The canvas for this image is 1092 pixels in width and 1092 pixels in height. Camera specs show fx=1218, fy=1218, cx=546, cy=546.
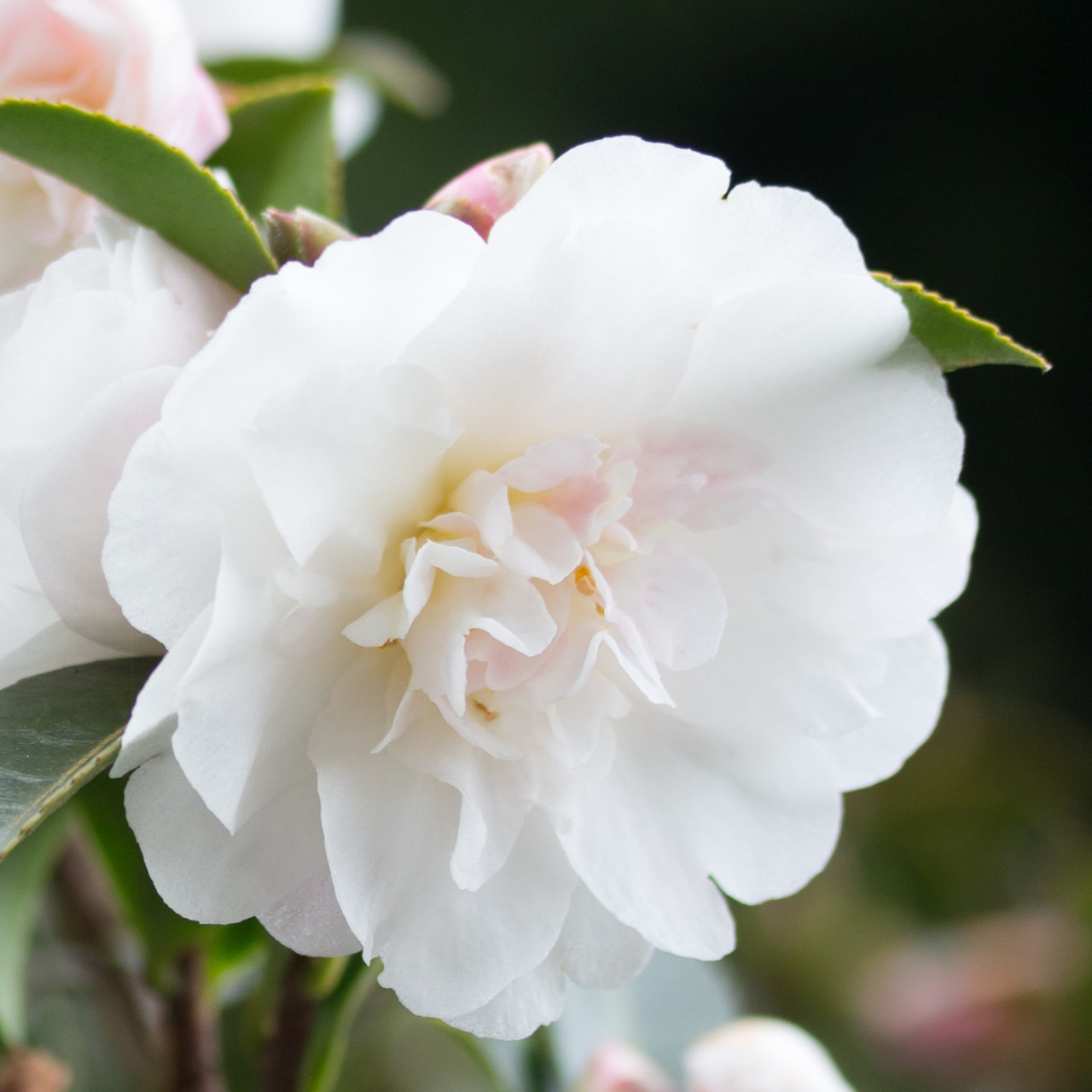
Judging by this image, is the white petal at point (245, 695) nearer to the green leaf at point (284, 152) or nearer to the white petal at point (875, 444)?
the white petal at point (875, 444)

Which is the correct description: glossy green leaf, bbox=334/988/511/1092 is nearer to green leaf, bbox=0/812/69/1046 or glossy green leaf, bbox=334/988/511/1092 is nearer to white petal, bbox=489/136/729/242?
green leaf, bbox=0/812/69/1046

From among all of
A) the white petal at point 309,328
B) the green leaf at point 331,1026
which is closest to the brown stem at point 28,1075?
the green leaf at point 331,1026

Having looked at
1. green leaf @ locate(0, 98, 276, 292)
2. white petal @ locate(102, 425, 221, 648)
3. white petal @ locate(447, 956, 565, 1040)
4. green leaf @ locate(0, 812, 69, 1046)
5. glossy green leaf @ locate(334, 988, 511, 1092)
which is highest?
green leaf @ locate(0, 98, 276, 292)

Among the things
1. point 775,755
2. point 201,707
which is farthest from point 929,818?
point 201,707

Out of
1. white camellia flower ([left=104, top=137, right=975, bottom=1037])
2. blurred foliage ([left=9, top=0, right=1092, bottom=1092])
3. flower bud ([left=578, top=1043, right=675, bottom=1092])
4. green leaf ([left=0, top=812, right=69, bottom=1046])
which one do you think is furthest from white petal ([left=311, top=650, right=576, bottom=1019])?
blurred foliage ([left=9, top=0, right=1092, bottom=1092])

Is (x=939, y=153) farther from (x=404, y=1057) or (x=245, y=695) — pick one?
(x=245, y=695)

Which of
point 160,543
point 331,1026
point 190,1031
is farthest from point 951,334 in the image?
point 190,1031

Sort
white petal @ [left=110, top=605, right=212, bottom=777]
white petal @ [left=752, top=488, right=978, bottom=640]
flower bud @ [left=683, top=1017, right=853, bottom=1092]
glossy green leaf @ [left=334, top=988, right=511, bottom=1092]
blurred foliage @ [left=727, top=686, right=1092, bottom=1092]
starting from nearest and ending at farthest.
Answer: white petal @ [left=110, top=605, right=212, bottom=777] → white petal @ [left=752, top=488, right=978, bottom=640] → flower bud @ [left=683, top=1017, right=853, bottom=1092] → glossy green leaf @ [left=334, top=988, right=511, bottom=1092] → blurred foliage @ [left=727, top=686, right=1092, bottom=1092]
